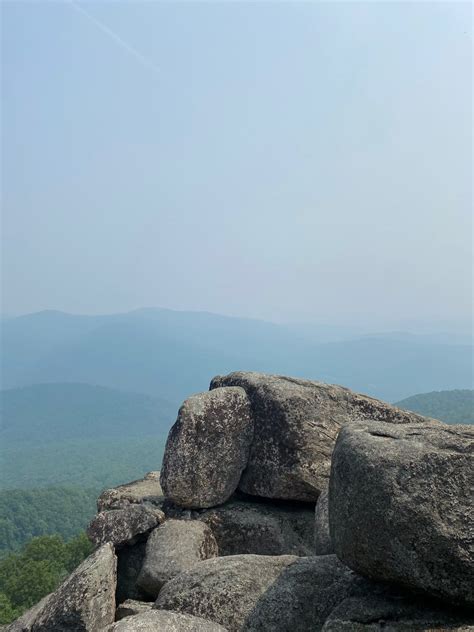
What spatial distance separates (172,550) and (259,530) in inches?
118

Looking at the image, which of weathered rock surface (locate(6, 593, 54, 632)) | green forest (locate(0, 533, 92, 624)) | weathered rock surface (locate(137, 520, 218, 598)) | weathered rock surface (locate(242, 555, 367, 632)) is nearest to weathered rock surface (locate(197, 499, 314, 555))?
weathered rock surface (locate(137, 520, 218, 598))

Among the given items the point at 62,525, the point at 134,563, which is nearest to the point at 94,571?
the point at 134,563

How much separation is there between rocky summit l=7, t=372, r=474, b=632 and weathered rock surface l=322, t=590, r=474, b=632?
0.06 ft

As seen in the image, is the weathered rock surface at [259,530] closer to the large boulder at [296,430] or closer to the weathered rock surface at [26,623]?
the large boulder at [296,430]

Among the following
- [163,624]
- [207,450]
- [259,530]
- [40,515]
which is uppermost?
[207,450]

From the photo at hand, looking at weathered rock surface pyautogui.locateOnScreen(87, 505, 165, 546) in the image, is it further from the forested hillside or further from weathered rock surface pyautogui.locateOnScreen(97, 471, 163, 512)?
the forested hillside

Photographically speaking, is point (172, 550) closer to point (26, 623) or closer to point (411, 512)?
point (26, 623)

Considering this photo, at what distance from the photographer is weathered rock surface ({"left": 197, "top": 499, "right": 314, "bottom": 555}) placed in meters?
16.9

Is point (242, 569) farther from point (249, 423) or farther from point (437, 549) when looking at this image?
point (249, 423)

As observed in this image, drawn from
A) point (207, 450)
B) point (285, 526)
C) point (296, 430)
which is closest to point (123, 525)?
point (207, 450)

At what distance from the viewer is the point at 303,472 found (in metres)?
17.1

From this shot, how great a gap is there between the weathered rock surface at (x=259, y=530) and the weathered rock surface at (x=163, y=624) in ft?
25.3

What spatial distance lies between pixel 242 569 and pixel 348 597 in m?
2.73

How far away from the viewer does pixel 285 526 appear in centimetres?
1731
